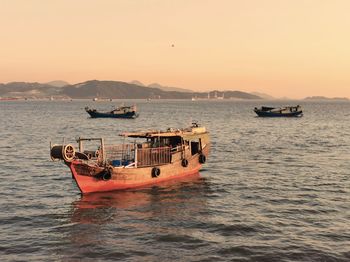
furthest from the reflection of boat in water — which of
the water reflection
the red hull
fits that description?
the red hull

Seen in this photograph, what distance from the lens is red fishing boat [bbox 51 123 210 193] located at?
25297mm

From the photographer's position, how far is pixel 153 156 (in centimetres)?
2895

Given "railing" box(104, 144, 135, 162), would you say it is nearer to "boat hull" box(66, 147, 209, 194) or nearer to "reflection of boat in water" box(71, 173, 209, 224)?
Result: "boat hull" box(66, 147, 209, 194)

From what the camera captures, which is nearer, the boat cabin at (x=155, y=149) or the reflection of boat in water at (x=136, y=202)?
the reflection of boat in water at (x=136, y=202)

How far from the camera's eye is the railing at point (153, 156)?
28438 millimetres

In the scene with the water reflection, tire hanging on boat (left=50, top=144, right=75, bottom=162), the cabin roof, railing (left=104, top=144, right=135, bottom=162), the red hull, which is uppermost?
the cabin roof

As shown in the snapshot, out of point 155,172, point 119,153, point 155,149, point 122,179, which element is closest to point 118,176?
point 122,179

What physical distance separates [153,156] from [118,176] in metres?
3.34

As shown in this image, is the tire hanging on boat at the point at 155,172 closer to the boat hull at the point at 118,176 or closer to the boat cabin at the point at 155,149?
the boat hull at the point at 118,176

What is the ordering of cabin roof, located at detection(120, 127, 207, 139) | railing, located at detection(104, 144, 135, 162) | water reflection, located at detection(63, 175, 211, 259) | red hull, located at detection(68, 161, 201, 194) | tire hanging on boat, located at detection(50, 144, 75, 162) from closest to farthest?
water reflection, located at detection(63, 175, 211, 259) → tire hanging on boat, located at detection(50, 144, 75, 162) → red hull, located at detection(68, 161, 201, 194) → cabin roof, located at detection(120, 127, 207, 139) → railing, located at detection(104, 144, 135, 162)

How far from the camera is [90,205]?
2416cm

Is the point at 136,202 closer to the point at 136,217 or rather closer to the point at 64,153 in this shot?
the point at 136,217

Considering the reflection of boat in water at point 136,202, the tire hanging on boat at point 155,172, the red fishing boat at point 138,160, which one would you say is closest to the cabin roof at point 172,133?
the red fishing boat at point 138,160

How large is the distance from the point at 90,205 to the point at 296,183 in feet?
49.5
